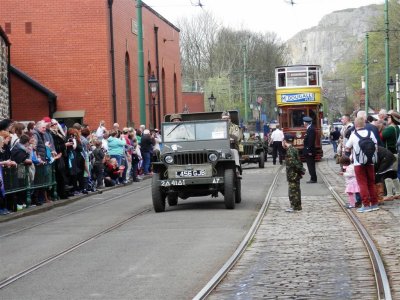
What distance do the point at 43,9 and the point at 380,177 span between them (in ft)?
85.4

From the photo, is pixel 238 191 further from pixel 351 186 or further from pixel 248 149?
pixel 248 149

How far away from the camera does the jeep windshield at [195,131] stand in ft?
65.9

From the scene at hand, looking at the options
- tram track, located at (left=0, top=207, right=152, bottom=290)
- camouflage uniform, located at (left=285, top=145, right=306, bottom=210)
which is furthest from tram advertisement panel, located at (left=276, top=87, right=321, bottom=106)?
tram track, located at (left=0, top=207, right=152, bottom=290)

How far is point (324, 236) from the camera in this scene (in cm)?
1374

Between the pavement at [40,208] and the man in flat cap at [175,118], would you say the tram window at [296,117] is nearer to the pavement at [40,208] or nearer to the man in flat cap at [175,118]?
the pavement at [40,208]

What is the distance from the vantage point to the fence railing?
1911 cm

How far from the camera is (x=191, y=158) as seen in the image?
61.5ft

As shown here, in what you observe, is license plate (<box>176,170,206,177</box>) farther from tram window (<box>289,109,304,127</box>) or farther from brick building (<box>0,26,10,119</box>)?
tram window (<box>289,109,304,127</box>)

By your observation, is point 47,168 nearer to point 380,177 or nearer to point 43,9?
point 380,177

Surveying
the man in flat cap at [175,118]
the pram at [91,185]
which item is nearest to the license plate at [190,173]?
the man in flat cap at [175,118]

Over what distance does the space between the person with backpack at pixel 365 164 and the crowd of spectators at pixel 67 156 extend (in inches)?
182

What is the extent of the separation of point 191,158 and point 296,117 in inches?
1004

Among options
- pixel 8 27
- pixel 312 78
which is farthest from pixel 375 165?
pixel 8 27

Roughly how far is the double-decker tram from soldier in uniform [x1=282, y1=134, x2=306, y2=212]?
82.4ft
